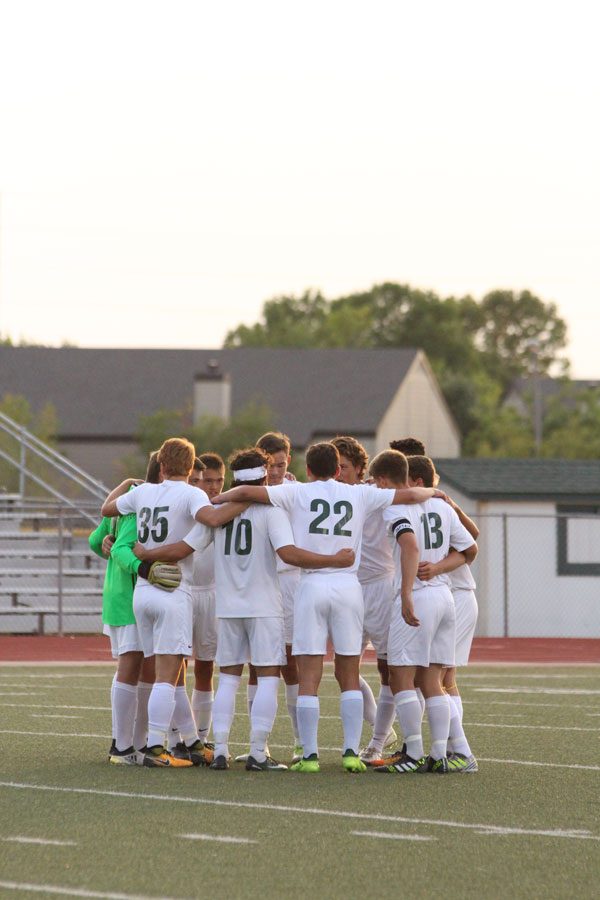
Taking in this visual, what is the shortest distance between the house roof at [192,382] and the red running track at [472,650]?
30.5 m

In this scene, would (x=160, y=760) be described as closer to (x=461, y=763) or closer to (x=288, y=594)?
(x=288, y=594)

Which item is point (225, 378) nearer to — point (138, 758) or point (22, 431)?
point (22, 431)

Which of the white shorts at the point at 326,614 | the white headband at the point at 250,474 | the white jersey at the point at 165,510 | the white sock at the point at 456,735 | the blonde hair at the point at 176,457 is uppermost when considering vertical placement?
the blonde hair at the point at 176,457

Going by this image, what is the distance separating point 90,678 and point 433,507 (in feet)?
26.0

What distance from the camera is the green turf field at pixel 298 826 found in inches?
250

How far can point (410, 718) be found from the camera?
930cm

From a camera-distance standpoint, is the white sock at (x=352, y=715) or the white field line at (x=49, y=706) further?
the white field line at (x=49, y=706)

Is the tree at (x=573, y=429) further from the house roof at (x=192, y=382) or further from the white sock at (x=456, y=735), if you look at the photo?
the white sock at (x=456, y=735)

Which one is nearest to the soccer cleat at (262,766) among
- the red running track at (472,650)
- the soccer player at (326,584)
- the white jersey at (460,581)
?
the soccer player at (326,584)

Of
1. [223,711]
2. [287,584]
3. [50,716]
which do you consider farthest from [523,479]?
[223,711]

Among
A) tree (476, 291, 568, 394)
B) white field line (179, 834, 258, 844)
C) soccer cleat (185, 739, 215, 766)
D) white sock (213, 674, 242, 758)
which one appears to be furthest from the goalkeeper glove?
tree (476, 291, 568, 394)

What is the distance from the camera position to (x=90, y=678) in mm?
16703

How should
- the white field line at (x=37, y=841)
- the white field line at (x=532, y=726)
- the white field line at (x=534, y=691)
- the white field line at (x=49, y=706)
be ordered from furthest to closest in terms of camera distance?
the white field line at (x=534, y=691) → the white field line at (x=49, y=706) → the white field line at (x=532, y=726) → the white field line at (x=37, y=841)

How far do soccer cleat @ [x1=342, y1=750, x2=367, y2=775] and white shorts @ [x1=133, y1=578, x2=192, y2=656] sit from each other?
3.50 feet
